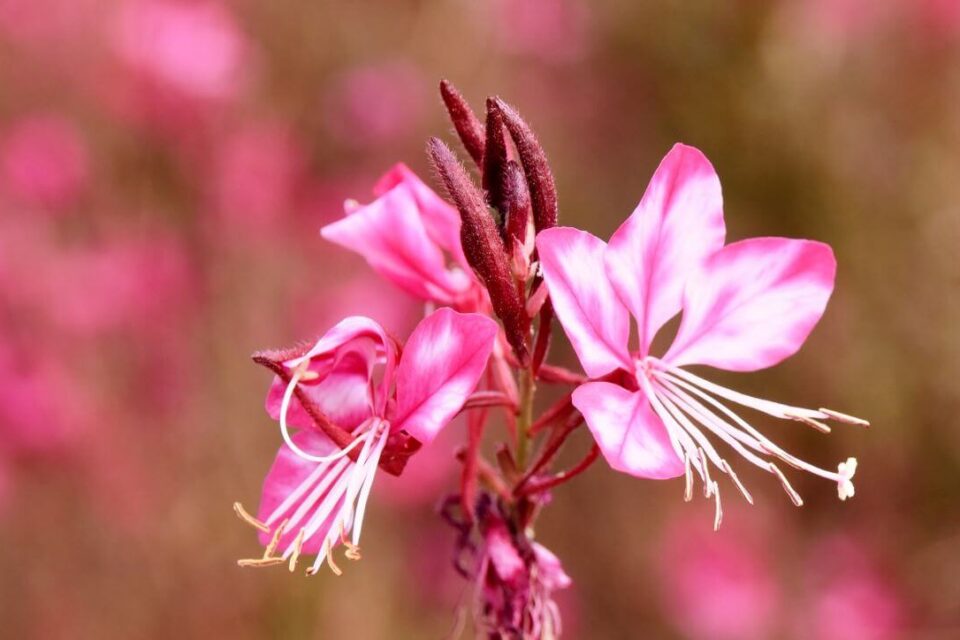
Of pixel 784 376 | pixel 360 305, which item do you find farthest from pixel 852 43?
pixel 360 305

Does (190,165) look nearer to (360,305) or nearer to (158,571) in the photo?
(360,305)

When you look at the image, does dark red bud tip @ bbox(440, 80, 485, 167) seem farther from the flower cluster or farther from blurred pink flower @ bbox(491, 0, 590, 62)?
blurred pink flower @ bbox(491, 0, 590, 62)

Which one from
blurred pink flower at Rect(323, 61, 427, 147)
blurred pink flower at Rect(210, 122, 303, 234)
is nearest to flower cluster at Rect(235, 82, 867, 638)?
blurred pink flower at Rect(210, 122, 303, 234)

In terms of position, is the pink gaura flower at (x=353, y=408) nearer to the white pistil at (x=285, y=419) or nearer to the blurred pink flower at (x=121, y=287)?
the white pistil at (x=285, y=419)

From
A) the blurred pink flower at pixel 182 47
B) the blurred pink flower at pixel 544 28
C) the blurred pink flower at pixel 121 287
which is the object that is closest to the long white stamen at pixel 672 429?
the blurred pink flower at pixel 121 287

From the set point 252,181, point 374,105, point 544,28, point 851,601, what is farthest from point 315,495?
point 544,28

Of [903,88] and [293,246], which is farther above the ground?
[903,88]

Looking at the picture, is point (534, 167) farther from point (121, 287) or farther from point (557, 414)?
point (121, 287)
